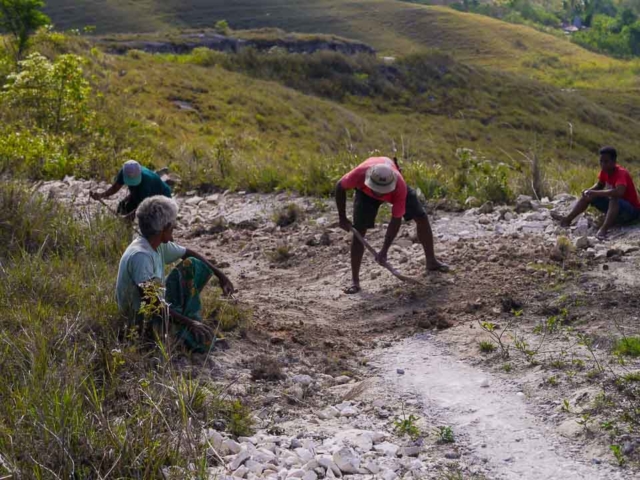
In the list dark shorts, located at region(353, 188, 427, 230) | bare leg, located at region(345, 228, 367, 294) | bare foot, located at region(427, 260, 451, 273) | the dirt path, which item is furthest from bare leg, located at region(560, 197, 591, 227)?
the dirt path

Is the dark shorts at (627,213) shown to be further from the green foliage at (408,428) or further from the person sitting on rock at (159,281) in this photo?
the person sitting on rock at (159,281)

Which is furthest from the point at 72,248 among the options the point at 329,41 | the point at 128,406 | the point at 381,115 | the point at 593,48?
the point at 593,48

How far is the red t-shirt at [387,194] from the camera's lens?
6.40 m

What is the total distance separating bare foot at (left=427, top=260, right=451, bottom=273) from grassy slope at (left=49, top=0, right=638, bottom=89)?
79.1 m

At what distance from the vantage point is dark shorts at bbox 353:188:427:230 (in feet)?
22.1

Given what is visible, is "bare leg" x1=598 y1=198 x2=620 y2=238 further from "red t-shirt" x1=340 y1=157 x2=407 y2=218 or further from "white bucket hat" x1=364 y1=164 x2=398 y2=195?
"white bucket hat" x1=364 y1=164 x2=398 y2=195

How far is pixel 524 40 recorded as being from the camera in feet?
328

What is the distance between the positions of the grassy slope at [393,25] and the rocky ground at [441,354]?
7844 centimetres

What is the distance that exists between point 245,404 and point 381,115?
36.8 m

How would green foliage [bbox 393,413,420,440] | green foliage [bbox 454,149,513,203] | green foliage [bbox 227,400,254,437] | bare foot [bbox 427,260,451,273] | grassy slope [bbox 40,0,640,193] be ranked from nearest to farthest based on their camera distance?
green foliage [bbox 227,400,254,437] < green foliage [bbox 393,413,420,440] < bare foot [bbox 427,260,451,273] < green foliage [bbox 454,149,513,203] < grassy slope [bbox 40,0,640,193]

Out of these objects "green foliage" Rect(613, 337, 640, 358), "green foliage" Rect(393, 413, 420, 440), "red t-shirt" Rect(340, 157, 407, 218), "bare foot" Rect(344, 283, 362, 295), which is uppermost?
"red t-shirt" Rect(340, 157, 407, 218)

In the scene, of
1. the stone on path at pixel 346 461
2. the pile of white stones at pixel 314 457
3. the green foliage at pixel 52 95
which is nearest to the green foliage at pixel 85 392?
the pile of white stones at pixel 314 457

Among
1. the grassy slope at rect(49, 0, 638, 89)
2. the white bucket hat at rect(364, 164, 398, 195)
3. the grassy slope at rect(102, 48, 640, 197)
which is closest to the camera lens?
the white bucket hat at rect(364, 164, 398, 195)

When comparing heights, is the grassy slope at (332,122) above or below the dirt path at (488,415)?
below
